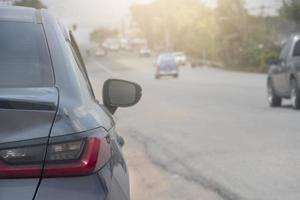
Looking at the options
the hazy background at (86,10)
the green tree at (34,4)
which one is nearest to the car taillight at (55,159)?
the green tree at (34,4)

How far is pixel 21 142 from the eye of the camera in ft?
10.7

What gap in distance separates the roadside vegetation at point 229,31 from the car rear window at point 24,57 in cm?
5296

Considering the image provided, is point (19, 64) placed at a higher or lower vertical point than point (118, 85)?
higher

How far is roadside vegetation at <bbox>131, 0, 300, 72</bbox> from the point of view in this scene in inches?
2579

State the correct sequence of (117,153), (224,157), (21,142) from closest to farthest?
(21,142) < (117,153) < (224,157)

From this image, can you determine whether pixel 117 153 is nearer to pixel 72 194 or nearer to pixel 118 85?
pixel 72 194

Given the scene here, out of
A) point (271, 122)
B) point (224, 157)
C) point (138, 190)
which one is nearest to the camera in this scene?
point (138, 190)

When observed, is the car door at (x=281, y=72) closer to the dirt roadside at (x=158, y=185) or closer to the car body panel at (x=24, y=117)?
the dirt roadside at (x=158, y=185)

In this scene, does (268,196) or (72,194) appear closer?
(72,194)

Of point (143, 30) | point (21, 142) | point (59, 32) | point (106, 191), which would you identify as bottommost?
point (143, 30)

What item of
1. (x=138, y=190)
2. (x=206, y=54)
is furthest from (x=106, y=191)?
(x=206, y=54)

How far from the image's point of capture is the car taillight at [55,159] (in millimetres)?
3275

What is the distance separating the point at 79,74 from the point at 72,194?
0.94m

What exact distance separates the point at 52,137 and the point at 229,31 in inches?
2993
